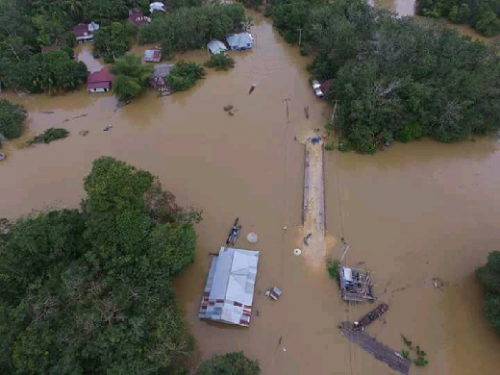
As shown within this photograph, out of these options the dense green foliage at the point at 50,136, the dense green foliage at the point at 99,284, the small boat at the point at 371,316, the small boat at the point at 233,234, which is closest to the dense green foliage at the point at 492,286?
the small boat at the point at 371,316

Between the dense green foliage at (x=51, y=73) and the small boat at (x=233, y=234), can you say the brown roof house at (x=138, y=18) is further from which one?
the small boat at (x=233, y=234)

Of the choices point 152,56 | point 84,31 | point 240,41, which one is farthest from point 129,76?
point 84,31

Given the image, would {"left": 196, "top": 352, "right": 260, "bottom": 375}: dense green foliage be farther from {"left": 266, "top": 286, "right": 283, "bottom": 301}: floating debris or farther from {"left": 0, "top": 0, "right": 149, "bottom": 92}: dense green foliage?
{"left": 0, "top": 0, "right": 149, "bottom": 92}: dense green foliage

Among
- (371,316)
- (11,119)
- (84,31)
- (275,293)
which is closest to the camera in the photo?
(371,316)

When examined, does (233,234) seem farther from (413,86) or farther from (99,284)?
(413,86)

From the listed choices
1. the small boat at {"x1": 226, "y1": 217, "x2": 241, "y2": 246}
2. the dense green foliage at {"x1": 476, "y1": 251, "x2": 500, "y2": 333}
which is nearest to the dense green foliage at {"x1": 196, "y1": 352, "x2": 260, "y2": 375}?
the small boat at {"x1": 226, "y1": 217, "x2": 241, "y2": 246}
